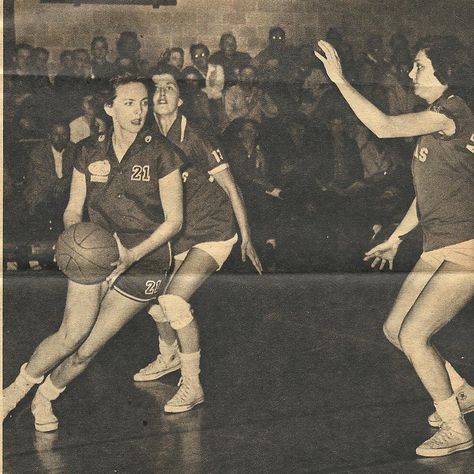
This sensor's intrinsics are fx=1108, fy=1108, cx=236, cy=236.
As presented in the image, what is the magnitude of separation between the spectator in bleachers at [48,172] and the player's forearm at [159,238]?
20 cm

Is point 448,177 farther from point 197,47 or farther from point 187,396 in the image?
point 187,396

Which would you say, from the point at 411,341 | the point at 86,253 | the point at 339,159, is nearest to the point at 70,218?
the point at 86,253

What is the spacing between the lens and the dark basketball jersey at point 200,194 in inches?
Result: 102

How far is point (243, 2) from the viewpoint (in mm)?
2564

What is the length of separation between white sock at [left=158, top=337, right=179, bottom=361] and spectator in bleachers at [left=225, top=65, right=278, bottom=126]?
0.55 m

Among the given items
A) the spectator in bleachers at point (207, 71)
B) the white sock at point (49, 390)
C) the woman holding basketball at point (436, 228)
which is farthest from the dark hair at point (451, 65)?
the white sock at point (49, 390)

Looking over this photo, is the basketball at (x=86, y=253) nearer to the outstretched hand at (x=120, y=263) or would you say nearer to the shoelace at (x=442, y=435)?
the outstretched hand at (x=120, y=263)

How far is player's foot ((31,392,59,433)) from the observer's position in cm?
258

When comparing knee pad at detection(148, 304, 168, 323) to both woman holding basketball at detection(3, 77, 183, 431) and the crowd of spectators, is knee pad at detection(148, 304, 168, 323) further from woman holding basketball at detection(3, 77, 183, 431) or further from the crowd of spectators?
the crowd of spectators

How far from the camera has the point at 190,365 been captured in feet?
8.75

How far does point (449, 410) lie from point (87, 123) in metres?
1.12

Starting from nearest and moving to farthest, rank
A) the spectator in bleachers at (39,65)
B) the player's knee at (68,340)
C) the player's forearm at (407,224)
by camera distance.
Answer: the spectator in bleachers at (39,65) → the player's knee at (68,340) → the player's forearm at (407,224)

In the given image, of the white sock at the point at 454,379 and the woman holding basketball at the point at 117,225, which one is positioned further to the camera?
the white sock at the point at 454,379

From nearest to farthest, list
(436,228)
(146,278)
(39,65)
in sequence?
(39,65) < (146,278) < (436,228)
